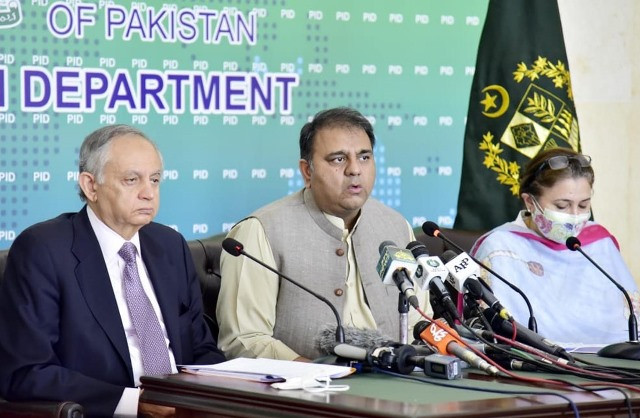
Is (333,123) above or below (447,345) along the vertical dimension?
above

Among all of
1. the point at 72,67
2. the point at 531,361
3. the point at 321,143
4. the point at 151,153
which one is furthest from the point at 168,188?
the point at 531,361

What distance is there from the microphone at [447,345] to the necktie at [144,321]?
0.81 metres

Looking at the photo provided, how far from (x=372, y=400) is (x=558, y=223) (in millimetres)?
2039

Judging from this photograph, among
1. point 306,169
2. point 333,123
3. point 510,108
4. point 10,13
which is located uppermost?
point 10,13

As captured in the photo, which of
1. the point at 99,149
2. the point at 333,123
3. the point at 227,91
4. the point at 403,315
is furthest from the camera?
the point at 227,91

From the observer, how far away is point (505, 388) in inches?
110

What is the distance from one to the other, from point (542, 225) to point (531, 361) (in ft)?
5.14

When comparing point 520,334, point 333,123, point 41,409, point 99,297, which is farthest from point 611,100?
point 41,409

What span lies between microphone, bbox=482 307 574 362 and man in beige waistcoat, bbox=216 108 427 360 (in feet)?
2.66

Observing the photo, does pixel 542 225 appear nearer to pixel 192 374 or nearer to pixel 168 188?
pixel 168 188

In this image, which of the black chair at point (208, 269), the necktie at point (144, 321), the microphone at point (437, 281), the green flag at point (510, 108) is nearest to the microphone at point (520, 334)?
the microphone at point (437, 281)

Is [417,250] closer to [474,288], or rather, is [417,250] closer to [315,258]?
[474,288]

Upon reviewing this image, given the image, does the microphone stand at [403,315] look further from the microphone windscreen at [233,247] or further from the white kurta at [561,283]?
the white kurta at [561,283]

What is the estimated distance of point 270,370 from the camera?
115 inches
